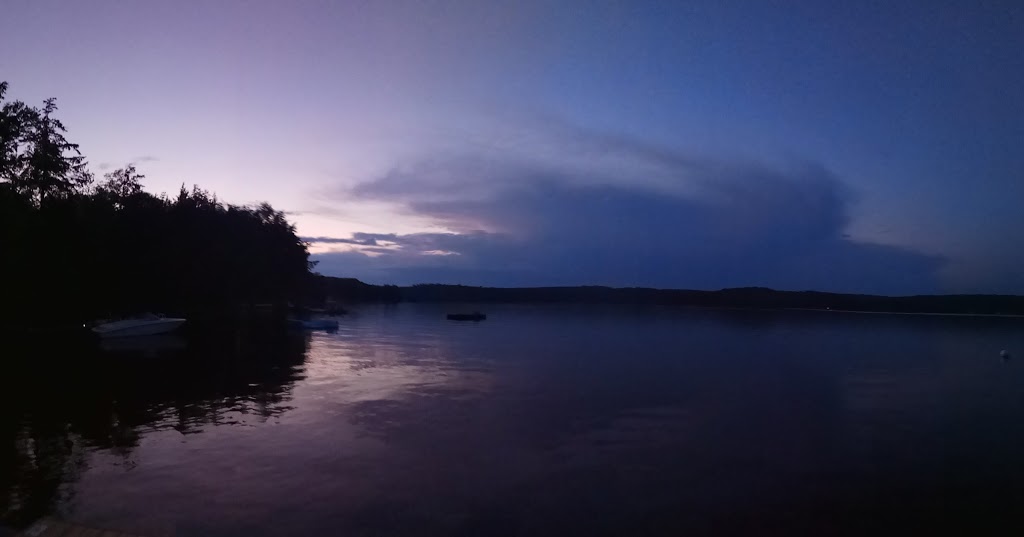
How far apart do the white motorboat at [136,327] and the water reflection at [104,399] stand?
5.92 ft

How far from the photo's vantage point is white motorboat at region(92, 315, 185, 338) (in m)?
42.2

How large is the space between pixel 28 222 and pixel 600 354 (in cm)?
3748

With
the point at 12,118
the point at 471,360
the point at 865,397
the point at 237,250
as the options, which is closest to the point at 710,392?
the point at 865,397

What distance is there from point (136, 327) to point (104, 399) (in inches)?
921

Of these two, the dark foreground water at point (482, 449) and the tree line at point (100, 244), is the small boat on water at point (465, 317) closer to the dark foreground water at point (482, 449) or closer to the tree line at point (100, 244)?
the tree line at point (100, 244)

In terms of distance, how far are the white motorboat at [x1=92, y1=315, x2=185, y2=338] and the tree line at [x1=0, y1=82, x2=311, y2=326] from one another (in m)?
3.18

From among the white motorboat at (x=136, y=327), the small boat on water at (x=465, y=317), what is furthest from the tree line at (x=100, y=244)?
the small boat on water at (x=465, y=317)

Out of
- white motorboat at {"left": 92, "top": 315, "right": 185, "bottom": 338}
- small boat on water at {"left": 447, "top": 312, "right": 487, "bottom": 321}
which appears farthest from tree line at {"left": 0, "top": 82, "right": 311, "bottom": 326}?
small boat on water at {"left": 447, "top": 312, "right": 487, "bottom": 321}

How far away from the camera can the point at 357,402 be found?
25.5m

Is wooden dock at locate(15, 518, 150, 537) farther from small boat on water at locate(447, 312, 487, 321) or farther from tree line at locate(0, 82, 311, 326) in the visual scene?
small boat on water at locate(447, 312, 487, 321)

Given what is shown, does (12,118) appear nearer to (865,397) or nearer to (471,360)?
(471,360)

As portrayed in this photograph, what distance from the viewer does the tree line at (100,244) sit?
40.0m

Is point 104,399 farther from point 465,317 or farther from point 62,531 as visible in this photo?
point 465,317

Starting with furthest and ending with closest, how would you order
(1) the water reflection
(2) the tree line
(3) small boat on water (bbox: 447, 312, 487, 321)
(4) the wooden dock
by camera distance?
(3) small boat on water (bbox: 447, 312, 487, 321) → (2) the tree line → (1) the water reflection → (4) the wooden dock
